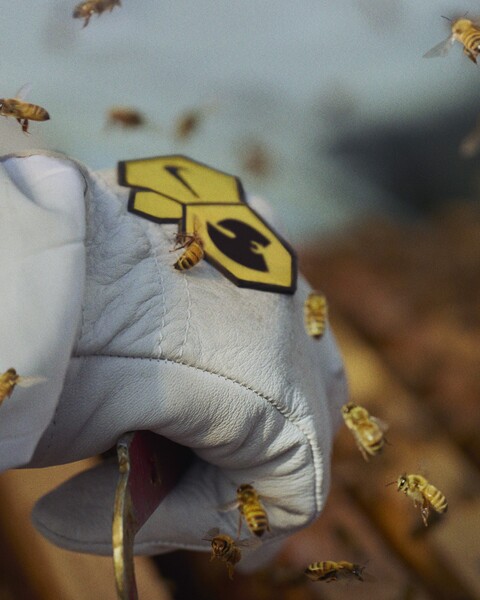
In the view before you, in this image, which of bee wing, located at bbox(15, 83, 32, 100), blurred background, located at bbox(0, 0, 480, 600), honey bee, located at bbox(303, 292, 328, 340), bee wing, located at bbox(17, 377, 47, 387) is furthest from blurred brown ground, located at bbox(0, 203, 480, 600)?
bee wing, located at bbox(15, 83, 32, 100)

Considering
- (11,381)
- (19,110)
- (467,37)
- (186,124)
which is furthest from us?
(186,124)

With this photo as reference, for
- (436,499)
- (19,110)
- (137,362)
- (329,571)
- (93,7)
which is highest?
(93,7)

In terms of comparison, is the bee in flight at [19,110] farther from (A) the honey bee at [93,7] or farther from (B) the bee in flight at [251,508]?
(B) the bee in flight at [251,508]

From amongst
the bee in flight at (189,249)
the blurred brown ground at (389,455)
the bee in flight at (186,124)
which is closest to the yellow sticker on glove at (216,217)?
the bee in flight at (189,249)

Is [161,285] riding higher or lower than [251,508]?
higher

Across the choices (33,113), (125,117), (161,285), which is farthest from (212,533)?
(125,117)

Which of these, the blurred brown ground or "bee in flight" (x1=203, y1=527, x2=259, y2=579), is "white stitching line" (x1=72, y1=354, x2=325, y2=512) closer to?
"bee in flight" (x1=203, y1=527, x2=259, y2=579)

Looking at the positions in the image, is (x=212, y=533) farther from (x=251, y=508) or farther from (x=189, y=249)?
(x=189, y=249)
